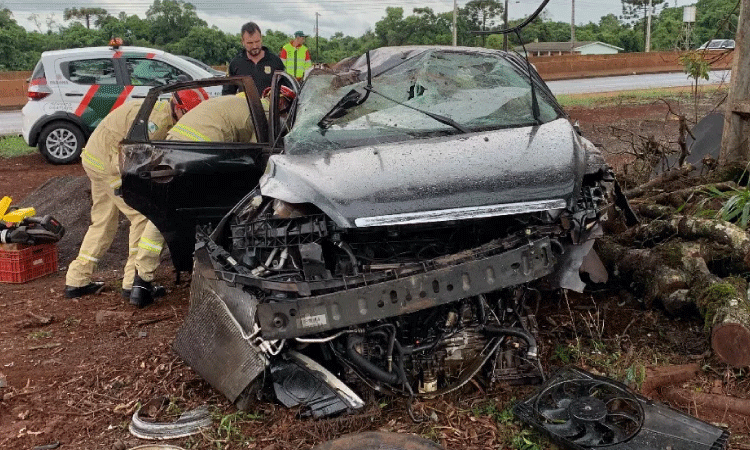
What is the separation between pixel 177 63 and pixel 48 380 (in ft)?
24.2

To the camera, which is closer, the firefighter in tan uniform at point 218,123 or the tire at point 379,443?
the tire at point 379,443

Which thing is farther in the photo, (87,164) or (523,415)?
(87,164)

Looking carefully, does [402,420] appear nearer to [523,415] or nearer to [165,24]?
[523,415]

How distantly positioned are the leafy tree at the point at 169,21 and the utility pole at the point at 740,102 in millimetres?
33193

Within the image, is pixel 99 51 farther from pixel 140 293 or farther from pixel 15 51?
pixel 15 51

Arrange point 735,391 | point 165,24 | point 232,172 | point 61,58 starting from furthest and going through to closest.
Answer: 1. point 165,24
2. point 61,58
3. point 232,172
4. point 735,391

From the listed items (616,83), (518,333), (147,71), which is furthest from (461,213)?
(616,83)

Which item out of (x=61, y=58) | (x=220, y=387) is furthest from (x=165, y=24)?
(x=220, y=387)

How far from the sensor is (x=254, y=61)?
724 centimetres

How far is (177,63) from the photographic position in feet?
35.1

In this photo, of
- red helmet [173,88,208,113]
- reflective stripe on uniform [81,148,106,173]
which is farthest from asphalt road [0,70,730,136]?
red helmet [173,88,208,113]

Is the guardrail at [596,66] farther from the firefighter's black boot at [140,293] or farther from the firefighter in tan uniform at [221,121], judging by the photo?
the firefighter in tan uniform at [221,121]

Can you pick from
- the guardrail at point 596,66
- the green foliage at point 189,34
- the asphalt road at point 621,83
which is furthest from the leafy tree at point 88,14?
the asphalt road at point 621,83

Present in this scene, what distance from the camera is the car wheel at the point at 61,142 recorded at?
1076 cm
